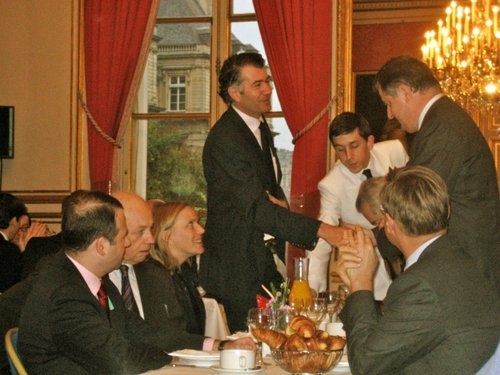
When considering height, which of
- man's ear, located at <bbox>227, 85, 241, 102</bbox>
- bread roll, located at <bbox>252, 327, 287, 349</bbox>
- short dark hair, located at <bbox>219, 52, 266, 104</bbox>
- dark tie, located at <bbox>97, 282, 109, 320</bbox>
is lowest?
bread roll, located at <bbox>252, 327, 287, 349</bbox>

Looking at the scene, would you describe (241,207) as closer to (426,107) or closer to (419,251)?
(426,107)

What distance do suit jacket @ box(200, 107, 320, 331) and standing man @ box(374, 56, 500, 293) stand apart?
0.92m

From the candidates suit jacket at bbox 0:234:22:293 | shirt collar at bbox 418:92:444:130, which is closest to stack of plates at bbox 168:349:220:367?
shirt collar at bbox 418:92:444:130

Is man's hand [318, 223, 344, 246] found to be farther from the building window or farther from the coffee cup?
the building window

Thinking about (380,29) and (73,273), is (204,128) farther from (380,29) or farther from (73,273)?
(73,273)

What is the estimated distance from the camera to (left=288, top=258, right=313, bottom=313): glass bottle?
9.89 feet

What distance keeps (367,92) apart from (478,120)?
1.18 m

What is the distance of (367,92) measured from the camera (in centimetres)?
991

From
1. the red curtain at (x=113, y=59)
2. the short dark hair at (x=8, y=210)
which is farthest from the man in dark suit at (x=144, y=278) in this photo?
the red curtain at (x=113, y=59)

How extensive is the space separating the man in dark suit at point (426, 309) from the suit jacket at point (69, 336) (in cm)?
60

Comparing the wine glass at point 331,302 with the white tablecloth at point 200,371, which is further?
the wine glass at point 331,302

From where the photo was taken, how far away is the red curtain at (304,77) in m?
6.41

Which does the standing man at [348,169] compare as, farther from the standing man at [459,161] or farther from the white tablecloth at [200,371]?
the white tablecloth at [200,371]

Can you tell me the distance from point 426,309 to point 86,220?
107 cm
